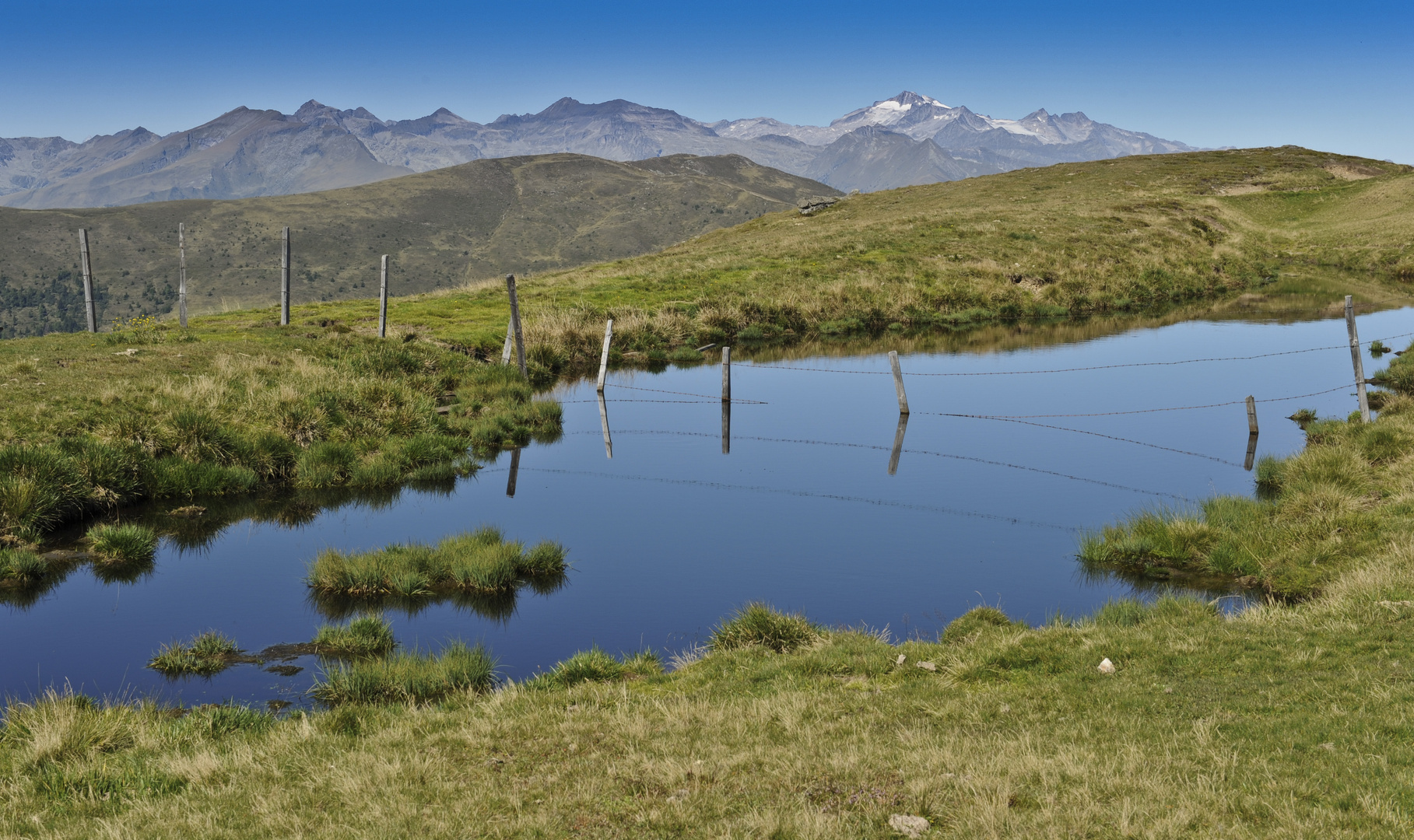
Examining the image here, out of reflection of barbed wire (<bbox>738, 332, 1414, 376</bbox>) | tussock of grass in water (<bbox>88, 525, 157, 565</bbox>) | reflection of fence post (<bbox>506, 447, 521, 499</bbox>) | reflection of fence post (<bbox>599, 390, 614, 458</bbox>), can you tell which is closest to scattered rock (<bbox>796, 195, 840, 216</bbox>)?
reflection of barbed wire (<bbox>738, 332, 1414, 376</bbox>)

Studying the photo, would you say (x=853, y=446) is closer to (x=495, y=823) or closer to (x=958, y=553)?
(x=958, y=553)

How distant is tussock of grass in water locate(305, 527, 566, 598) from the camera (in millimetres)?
14625

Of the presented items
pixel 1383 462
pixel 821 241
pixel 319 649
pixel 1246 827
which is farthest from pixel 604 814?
pixel 821 241

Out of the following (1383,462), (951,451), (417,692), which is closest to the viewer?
(417,692)

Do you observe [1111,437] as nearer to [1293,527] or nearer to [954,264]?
[1293,527]

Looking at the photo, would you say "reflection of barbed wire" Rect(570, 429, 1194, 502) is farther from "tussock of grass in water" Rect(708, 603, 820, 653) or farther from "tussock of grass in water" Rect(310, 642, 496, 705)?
"tussock of grass in water" Rect(310, 642, 496, 705)

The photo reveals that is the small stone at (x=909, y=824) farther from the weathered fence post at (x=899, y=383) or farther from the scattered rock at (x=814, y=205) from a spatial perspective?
the scattered rock at (x=814, y=205)

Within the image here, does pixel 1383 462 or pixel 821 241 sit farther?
pixel 821 241

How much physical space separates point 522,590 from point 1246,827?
1094 centimetres

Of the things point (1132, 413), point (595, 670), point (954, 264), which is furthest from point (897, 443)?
Answer: point (954, 264)

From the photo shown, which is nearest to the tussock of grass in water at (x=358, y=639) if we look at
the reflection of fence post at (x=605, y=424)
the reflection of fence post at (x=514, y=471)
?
the reflection of fence post at (x=514, y=471)

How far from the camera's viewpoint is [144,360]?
2481cm

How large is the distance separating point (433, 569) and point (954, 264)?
140 ft

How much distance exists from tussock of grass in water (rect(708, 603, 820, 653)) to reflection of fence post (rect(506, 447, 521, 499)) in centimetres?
958
